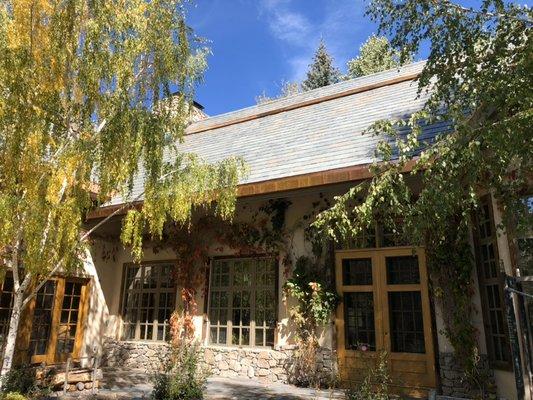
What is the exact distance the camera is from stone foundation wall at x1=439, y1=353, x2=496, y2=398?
227 inches

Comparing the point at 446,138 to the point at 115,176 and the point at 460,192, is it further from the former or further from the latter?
the point at 115,176

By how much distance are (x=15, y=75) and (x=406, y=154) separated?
3.71 meters

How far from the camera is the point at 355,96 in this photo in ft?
33.4

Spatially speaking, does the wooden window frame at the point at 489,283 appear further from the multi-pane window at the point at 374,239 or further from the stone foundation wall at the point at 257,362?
the stone foundation wall at the point at 257,362

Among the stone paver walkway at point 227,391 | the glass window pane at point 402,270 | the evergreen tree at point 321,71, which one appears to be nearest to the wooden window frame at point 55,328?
the stone paver walkway at point 227,391

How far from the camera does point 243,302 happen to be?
8445 millimetres

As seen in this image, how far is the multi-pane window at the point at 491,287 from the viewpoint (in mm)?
5699

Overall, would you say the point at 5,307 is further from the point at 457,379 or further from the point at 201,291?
the point at 457,379

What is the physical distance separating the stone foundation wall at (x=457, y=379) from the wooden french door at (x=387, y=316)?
8.0 inches

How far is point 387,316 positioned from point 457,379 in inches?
50.8

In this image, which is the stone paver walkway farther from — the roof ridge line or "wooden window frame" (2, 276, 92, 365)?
the roof ridge line

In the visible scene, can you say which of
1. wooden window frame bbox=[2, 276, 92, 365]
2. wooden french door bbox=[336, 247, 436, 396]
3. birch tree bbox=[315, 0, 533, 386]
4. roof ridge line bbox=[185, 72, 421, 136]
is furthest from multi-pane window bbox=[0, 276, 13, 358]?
birch tree bbox=[315, 0, 533, 386]

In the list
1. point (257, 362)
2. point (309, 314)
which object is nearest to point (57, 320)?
point (257, 362)

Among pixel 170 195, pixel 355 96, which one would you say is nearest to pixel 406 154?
pixel 170 195
